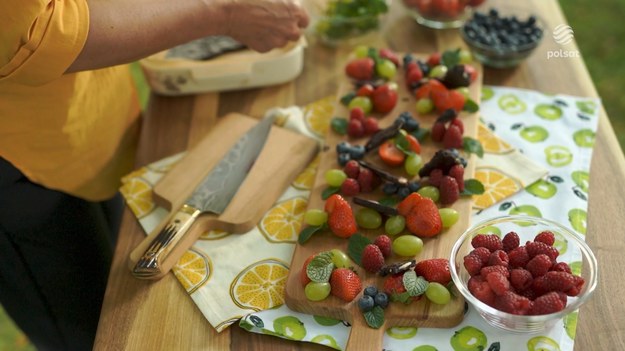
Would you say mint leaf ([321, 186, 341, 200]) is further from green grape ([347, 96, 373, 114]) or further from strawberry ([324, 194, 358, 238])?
green grape ([347, 96, 373, 114])

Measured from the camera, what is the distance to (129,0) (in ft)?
3.63

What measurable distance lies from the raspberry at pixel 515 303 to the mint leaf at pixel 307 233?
327 mm

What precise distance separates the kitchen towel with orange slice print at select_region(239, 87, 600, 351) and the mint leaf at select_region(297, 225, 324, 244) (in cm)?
12

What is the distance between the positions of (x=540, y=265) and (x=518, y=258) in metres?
0.04

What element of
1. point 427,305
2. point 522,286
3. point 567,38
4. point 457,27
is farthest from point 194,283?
point 567,38

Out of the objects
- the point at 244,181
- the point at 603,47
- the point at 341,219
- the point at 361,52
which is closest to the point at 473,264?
the point at 341,219

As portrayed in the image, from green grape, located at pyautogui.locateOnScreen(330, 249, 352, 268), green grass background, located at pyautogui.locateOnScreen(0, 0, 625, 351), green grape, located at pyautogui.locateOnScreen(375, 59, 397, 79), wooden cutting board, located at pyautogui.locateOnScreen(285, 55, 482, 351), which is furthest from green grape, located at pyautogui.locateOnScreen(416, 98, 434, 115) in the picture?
green grass background, located at pyautogui.locateOnScreen(0, 0, 625, 351)

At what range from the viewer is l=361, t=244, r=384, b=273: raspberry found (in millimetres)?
1054

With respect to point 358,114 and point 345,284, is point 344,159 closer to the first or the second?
point 358,114

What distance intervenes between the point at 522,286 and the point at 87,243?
871 millimetres

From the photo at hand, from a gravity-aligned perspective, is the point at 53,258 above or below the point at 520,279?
below

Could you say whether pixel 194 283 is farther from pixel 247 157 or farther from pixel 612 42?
pixel 612 42

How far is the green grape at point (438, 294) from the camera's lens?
1.00 metres

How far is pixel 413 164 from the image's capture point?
1.23 metres
